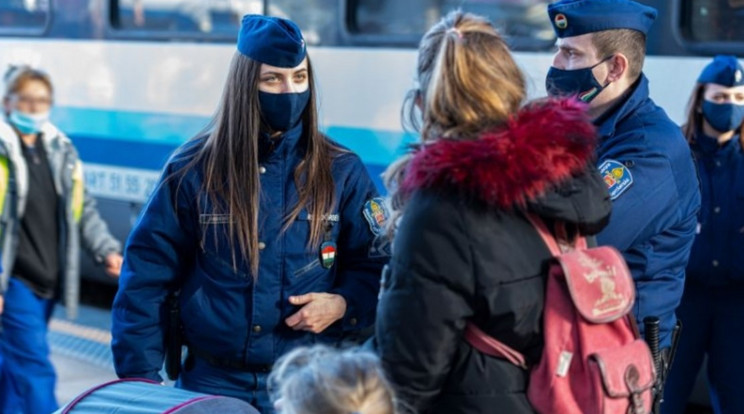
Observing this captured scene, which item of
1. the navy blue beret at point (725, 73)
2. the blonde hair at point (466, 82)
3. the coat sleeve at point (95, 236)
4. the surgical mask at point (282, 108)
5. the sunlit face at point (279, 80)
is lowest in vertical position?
the coat sleeve at point (95, 236)

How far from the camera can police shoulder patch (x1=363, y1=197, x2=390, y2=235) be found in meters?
3.07

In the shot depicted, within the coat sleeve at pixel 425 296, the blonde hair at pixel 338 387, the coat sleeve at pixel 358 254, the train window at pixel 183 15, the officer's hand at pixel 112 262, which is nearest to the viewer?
the blonde hair at pixel 338 387

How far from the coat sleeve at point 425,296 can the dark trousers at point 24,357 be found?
2837mm

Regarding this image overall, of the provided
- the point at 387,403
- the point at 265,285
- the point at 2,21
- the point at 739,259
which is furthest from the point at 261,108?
the point at 2,21

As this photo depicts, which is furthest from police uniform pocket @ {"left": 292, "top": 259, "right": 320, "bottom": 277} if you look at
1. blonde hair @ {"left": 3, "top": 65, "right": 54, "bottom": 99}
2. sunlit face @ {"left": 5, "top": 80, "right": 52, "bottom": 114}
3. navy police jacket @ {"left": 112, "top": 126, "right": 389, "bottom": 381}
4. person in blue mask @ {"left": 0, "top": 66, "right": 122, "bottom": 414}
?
blonde hair @ {"left": 3, "top": 65, "right": 54, "bottom": 99}

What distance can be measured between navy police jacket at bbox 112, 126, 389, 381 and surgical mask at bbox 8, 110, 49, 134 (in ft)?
6.73

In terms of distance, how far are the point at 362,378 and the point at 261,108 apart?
113 cm

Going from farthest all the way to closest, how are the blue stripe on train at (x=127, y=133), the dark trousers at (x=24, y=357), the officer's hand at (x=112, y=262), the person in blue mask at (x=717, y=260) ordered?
1. the blue stripe on train at (x=127, y=133)
2. the officer's hand at (x=112, y=262)
3. the dark trousers at (x=24, y=357)
4. the person in blue mask at (x=717, y=260)

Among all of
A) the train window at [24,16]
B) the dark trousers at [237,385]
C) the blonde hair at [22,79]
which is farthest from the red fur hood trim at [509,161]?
the train window at [24,16]

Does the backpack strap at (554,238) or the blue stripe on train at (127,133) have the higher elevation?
the backpack strap at (554,238)

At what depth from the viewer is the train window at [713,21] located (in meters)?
4.77

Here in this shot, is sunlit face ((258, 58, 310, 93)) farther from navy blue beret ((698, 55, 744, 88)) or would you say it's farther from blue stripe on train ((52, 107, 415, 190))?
blue stripe on train ((52, 107, 415, 190))

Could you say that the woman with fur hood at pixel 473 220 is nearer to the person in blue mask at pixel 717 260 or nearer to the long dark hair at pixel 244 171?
the long dark hair at pixel 244 171

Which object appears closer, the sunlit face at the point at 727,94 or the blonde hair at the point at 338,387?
the blonde hair at the point at 338,387
